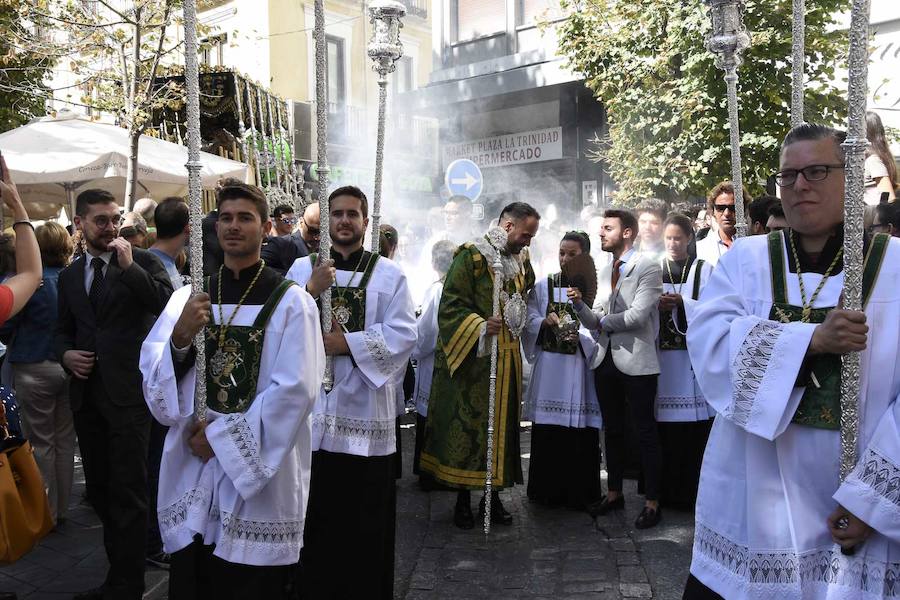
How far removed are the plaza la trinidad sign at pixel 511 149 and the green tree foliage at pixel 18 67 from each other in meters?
9.40

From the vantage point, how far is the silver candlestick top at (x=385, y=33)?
17.6 feet

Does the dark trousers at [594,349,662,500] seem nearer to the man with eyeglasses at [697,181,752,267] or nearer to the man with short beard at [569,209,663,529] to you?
the man with short beard at [569,209,663,529]

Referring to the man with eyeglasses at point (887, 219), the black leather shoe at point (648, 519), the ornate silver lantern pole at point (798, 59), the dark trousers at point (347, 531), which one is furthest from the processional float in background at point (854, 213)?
the black leather shoe at point (648, 519)

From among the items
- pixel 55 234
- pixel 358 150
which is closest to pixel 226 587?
pixel 55 234

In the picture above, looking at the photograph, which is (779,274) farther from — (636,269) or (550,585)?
(636,269)

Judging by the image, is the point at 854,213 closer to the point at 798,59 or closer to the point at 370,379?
the point at 798,59

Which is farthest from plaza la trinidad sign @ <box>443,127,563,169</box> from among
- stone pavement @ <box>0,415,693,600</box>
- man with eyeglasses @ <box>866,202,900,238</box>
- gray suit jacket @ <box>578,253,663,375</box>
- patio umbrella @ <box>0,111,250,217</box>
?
man with eyeglasses @ <box>866,202,900,238</box>

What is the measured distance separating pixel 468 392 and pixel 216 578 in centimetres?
282

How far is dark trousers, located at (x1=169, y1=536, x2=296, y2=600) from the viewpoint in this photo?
130 inches

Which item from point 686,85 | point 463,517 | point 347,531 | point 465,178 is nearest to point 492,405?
point 463,517

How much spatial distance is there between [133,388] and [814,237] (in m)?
3.39

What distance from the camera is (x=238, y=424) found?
3271mm

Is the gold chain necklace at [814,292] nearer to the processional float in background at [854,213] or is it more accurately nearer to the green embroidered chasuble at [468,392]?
the processional float in background at [854,213]

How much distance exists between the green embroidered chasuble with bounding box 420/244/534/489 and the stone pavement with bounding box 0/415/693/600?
39 centimetres
